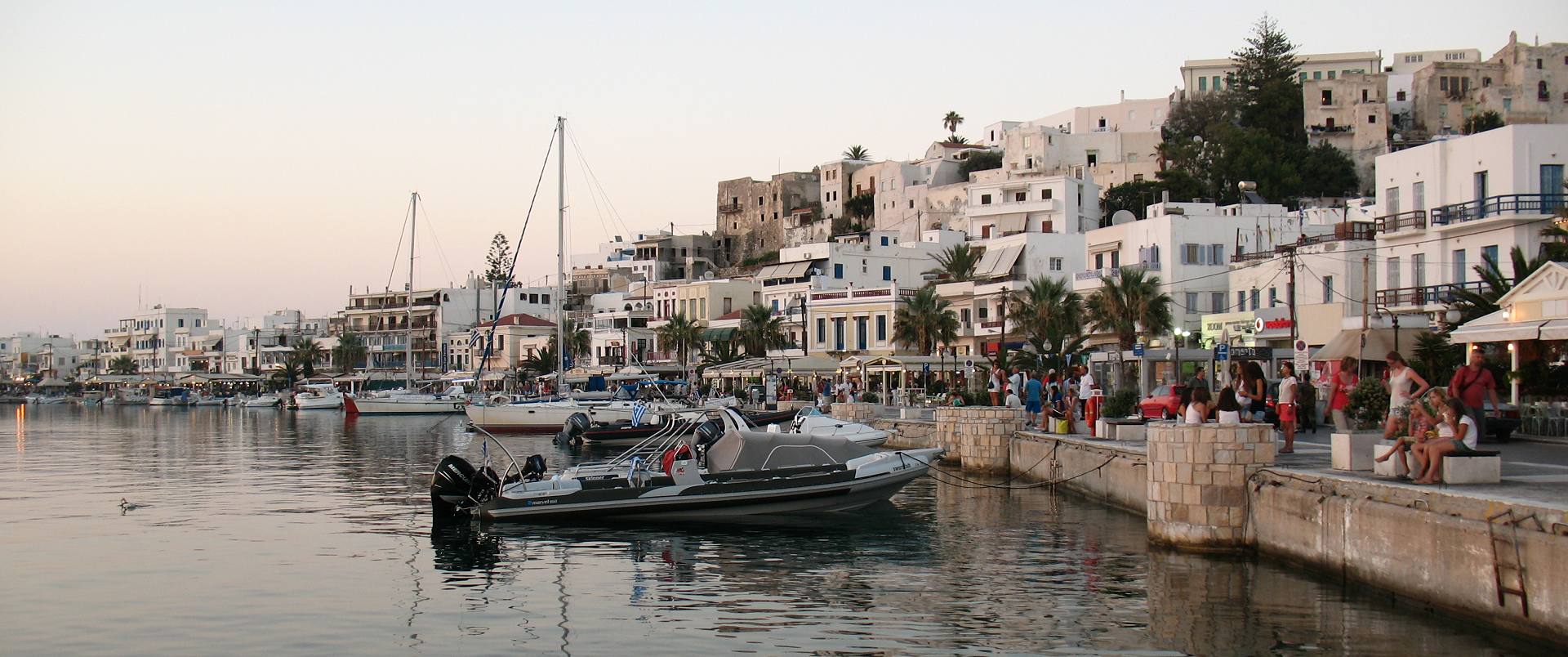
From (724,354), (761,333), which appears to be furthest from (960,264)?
(724,354)

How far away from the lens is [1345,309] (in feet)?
142

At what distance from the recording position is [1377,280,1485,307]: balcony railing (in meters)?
39.3

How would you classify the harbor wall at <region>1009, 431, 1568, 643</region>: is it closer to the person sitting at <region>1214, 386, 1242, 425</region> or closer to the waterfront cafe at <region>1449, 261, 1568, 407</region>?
the person sitting at <region>1214, 386, 1242, 425</region>

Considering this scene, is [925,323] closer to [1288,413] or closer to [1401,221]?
[1401,221]

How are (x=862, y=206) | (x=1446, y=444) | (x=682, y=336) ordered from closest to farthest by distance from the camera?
1. (x=1446, y=444)
2. (x=682, y=336)
3. (x=862, y=206)

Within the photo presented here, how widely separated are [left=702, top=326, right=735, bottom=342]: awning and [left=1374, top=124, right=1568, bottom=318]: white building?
143ft

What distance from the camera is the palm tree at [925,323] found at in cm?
6212

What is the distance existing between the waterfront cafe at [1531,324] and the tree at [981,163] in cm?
8263

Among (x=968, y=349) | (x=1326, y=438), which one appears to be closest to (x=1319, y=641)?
(x=1326, y=438)

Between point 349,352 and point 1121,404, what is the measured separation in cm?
10840

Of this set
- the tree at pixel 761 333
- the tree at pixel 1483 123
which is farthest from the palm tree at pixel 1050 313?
the tree at pixel 1483 123

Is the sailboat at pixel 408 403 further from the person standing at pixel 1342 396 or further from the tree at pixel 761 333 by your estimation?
the person standing at pixel 1342 396

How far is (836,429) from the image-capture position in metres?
35.1

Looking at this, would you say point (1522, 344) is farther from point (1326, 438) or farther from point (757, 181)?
point (757, 181)
